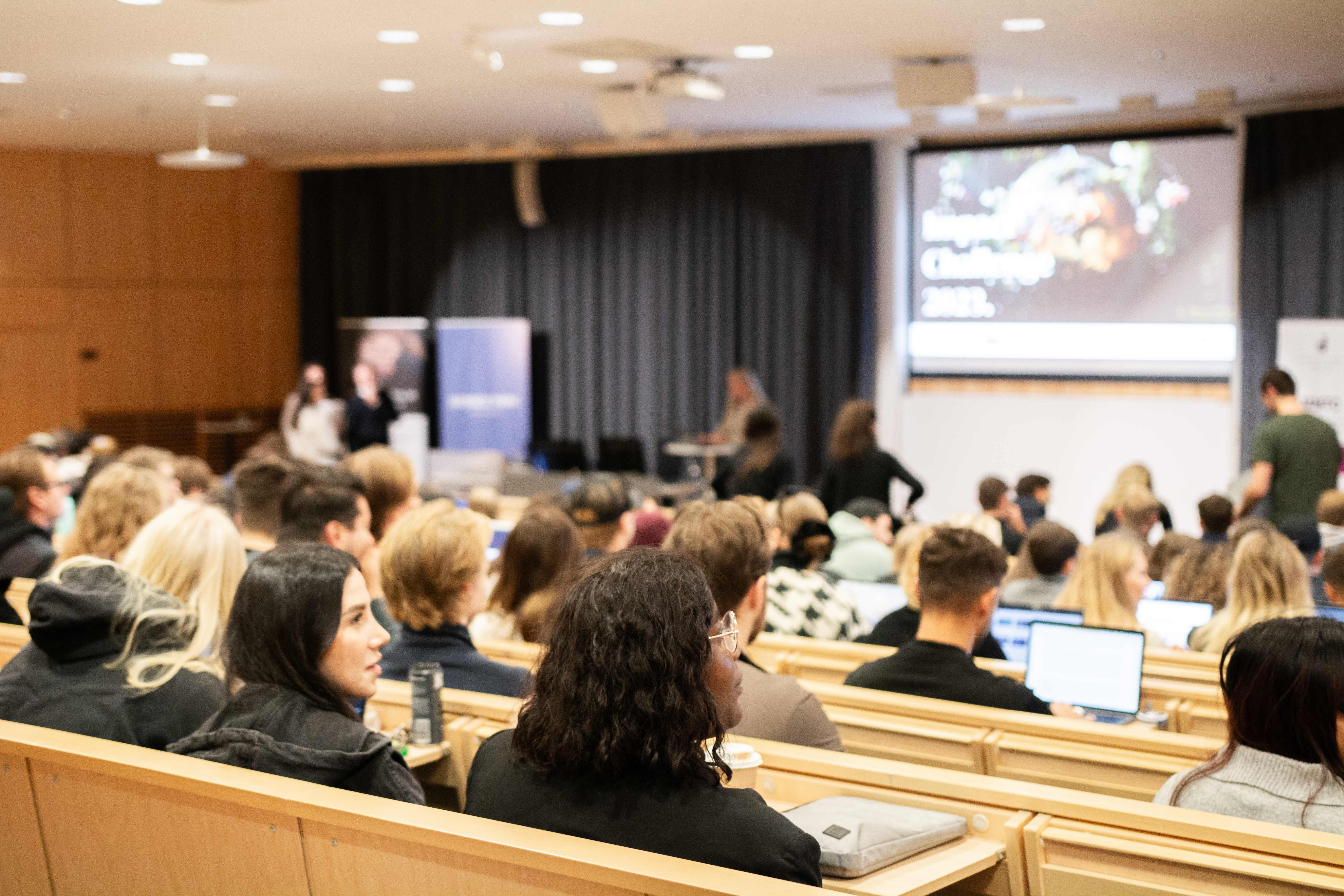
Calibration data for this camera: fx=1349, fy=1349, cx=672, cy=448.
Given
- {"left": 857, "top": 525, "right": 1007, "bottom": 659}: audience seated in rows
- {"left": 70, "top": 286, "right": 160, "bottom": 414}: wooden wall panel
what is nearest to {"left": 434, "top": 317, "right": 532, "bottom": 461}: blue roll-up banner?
{"left": 70, "top": 286, "right": 160, "bottom": 414}: wooden wall panel

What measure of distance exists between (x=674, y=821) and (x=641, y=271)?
421 inches

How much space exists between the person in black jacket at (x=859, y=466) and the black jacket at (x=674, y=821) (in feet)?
19.3

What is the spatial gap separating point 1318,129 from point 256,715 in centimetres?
899

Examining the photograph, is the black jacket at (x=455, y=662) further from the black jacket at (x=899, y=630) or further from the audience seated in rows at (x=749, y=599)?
the black jacket at (x=899, y=630)

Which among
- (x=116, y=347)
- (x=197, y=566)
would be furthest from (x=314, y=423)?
(x=197, y=566)

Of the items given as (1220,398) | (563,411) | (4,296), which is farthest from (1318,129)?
(4,296)

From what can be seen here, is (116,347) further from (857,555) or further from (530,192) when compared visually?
(857,555)

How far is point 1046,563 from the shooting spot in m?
5.07

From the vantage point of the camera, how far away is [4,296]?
12508 mm

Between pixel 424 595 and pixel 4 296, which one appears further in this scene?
pixel 4 296

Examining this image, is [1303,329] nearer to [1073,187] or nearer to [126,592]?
[1073,187]

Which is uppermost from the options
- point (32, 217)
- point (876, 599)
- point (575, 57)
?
point (575, 57)

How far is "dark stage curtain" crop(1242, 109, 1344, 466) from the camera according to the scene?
30.3ft

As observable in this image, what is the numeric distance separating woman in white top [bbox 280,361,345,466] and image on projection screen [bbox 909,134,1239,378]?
5.25 metres
